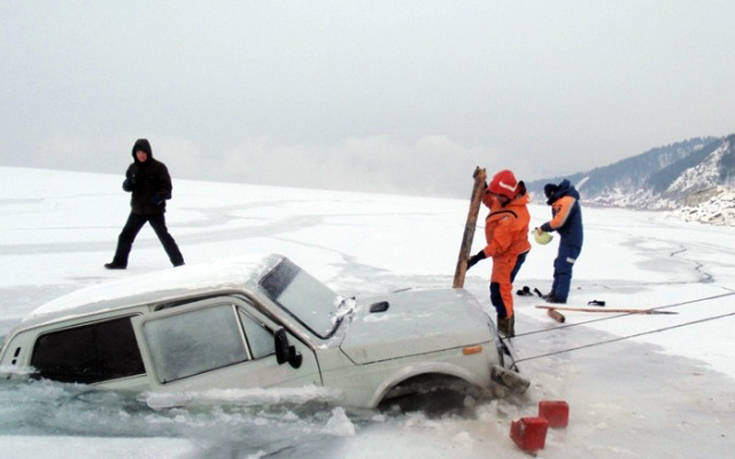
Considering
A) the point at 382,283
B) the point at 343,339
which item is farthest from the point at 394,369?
the point at 382,283

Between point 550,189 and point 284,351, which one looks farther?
point 550,189

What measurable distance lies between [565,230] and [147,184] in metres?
6.16

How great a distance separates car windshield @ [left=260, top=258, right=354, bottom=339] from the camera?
358 centimetres

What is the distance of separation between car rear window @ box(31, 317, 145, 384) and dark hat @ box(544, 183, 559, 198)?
5755mm

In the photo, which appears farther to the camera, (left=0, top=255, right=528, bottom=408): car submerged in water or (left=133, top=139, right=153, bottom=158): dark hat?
(left=133, top=139, right=153, bottom=158): dark hat

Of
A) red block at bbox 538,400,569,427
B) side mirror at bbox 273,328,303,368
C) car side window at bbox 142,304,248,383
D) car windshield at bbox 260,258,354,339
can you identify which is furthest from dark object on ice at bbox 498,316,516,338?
car side window at bbox 142,304,248,383

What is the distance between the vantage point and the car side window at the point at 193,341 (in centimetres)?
340

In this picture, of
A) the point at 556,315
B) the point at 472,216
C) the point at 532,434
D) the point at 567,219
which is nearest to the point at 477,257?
the point at 472,216

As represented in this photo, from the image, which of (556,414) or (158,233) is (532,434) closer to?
(556,414)

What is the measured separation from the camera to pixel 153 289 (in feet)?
11.6

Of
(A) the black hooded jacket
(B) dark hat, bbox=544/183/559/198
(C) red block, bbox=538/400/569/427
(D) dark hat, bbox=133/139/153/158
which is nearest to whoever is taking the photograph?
(C) red block, bbox=538/400/569/427

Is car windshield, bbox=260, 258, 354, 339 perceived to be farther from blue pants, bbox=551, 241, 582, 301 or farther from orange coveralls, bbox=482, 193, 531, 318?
blue pants, bbox=551, 241, 582, 301

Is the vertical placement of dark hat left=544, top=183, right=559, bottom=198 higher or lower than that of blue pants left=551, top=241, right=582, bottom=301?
higher

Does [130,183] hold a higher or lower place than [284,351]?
higher
